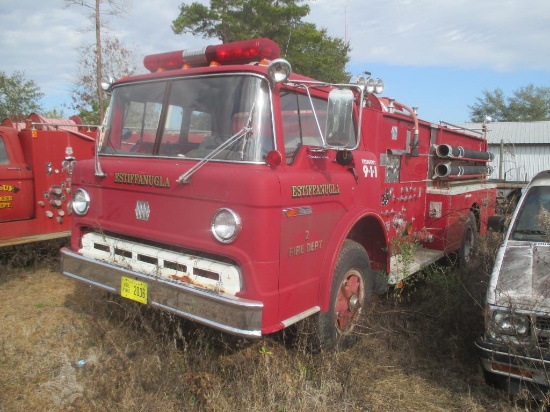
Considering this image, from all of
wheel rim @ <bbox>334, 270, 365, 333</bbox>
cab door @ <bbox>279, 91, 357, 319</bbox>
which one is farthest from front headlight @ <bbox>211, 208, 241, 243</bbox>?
wheel rim @ <bbox>334, 270, 365, 333</bbox>

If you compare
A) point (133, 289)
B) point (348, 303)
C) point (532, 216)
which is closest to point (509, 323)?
point (348, 303)

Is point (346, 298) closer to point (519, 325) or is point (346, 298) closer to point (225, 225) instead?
point (519, 325)

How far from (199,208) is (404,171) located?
307 cm

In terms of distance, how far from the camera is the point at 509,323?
341cm

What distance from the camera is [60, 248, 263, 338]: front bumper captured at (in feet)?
10.1

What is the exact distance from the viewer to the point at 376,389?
12.0 ft

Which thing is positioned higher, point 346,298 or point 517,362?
point 346,298

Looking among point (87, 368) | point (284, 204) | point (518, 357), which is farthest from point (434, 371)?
point (87, 368)

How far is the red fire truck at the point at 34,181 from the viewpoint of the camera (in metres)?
6.43

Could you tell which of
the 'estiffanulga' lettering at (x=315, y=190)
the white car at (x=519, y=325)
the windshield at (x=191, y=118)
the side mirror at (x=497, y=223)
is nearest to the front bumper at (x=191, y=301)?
the 'estiffanulga' lettering at (x=315, y=190)

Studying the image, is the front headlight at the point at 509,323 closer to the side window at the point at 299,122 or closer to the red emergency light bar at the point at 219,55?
the side window at the point at 299,122

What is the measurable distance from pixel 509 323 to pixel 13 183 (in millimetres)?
6124

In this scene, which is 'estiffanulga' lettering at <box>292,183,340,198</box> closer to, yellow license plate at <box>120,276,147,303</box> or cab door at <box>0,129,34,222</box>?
yellow license plate at <box>120,276,147,303</box>

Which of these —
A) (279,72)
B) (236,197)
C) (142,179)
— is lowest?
(236,197)
